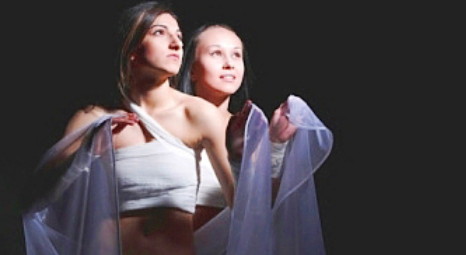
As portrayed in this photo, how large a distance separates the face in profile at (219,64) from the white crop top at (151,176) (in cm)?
30

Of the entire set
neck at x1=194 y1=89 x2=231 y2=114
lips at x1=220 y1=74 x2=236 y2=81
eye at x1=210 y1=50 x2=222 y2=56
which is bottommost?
neck at x1=194 y1=89 x2=231 y2=114

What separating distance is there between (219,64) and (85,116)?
1.21 feet

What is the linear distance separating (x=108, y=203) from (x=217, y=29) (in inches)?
22.4

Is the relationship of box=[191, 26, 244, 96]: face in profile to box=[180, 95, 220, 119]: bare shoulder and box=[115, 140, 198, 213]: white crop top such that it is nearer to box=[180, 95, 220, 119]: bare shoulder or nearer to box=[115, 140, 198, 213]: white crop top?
box=[180, 95, 220, 119]: bare shoulder

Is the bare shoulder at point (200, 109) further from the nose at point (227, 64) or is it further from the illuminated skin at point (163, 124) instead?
the nose at point (227, 64)

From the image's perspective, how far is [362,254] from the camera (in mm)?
2107

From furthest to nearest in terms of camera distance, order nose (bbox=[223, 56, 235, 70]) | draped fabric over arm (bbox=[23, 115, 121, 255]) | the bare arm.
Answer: nose (bbox=[223, 56, 235, 70]), the bare arm, draped fabric over arm (bbox=[23, 115, 121, 255])

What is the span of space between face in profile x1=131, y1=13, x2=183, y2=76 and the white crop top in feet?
0.56

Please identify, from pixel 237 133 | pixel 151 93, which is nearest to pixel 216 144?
pixel 237 133

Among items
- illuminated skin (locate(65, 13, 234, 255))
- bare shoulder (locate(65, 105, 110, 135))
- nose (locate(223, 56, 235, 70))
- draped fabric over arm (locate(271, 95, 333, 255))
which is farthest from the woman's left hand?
bare shoulder (locate(65, 105, 110, 135))

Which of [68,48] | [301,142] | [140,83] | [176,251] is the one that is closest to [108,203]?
[176,251]

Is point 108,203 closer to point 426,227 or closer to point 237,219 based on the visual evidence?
point 237,219

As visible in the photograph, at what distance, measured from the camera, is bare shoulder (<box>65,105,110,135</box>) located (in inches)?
60.7

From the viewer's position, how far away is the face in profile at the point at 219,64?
1755mm
